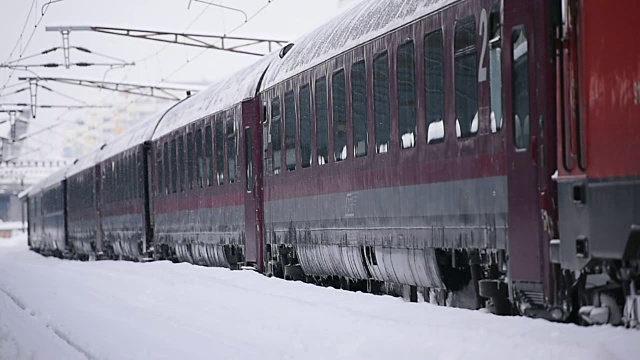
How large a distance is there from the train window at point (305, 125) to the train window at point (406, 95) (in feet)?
12.6

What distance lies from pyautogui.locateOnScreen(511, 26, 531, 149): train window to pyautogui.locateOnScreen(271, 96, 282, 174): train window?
335 inches

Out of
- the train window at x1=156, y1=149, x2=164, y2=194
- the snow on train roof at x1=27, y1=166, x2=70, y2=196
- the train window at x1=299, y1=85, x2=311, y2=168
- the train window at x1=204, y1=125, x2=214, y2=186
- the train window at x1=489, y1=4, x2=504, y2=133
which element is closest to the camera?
the train window at x1=489, y1=4, x2=504, y2=133

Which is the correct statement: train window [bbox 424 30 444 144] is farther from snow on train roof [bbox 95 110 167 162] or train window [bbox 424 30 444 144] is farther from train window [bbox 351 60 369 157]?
snow on train roof [bbox 95 110 167 162]

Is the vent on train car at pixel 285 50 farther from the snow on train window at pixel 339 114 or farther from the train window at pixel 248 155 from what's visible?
the snow on train window at pixel 339 114

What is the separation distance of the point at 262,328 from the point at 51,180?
142 feet

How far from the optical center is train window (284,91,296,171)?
16672 mm

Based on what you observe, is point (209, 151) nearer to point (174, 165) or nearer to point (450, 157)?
point (174, 165)

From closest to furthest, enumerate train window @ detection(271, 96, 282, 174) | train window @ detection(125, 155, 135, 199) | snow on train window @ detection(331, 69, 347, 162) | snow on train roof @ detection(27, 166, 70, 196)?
1. snow on train window @ detection(331, 69, 347, 162)
2. train window @ detection(271, 96, 282, 174)
3. train window @ detection(125, 155, 135, 199)
4. snow on train roof @ detection(27, 166, 70, 196)

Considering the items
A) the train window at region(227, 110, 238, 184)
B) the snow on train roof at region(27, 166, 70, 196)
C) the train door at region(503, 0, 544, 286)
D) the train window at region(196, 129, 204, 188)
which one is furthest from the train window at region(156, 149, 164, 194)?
the snow on train roof at region(27, 166, 70, 196)

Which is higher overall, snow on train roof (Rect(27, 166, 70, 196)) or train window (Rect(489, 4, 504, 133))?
snow on train roof (Rect(27, 166, 70, 196))

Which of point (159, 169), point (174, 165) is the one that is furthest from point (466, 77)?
point (159, 169)

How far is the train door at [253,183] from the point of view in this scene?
61.7ft

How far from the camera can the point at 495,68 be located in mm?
9648

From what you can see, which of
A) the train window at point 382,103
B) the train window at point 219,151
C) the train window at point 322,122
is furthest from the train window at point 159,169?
the train window at point 382,103
